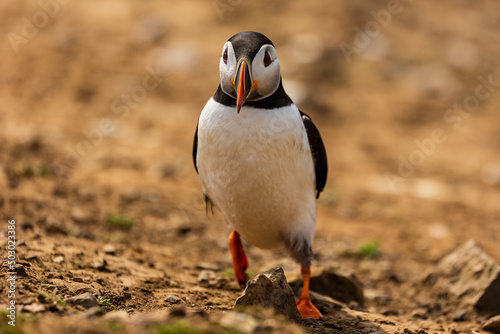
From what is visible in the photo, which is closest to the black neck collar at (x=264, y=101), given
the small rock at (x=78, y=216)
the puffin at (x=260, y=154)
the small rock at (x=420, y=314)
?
the puffin at (x=260, y=154)

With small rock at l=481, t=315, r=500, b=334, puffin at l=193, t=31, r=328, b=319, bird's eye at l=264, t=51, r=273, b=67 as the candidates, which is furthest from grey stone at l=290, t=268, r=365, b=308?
bird's eye at l=264, t=51, r=273, b=67

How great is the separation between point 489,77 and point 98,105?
35.8ft

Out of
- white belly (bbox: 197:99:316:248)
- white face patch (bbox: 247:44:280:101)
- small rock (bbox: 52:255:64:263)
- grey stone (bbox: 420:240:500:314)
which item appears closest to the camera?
white face patch (bbox: 247:44:280:101)

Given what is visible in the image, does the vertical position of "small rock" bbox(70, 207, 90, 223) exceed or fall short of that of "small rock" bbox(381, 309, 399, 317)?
it exceeds it

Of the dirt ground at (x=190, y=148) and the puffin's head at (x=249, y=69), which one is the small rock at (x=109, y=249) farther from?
the puffin's head at (x=249, y=69)

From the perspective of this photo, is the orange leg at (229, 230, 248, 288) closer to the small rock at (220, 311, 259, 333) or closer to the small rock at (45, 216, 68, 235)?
the small rock at (45, 216, 68, 235)

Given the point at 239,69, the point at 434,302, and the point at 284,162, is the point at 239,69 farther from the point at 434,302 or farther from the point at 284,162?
the point at 434,302

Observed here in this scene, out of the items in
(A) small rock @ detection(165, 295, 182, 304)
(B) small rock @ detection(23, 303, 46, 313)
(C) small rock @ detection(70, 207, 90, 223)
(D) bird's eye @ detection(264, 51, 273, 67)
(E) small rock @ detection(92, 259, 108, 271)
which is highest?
(D) bird's eye @ detection(264, 51, 273, 67)

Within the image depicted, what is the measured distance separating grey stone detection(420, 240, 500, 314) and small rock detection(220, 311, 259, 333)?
3.30 m

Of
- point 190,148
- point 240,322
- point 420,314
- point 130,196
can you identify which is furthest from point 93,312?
point 190,148

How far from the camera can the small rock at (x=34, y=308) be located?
382 centimetres

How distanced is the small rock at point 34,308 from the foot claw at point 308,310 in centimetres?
222

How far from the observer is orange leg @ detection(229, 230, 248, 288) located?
19.1ft

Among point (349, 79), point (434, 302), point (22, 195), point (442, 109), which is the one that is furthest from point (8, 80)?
point (434, 302)
